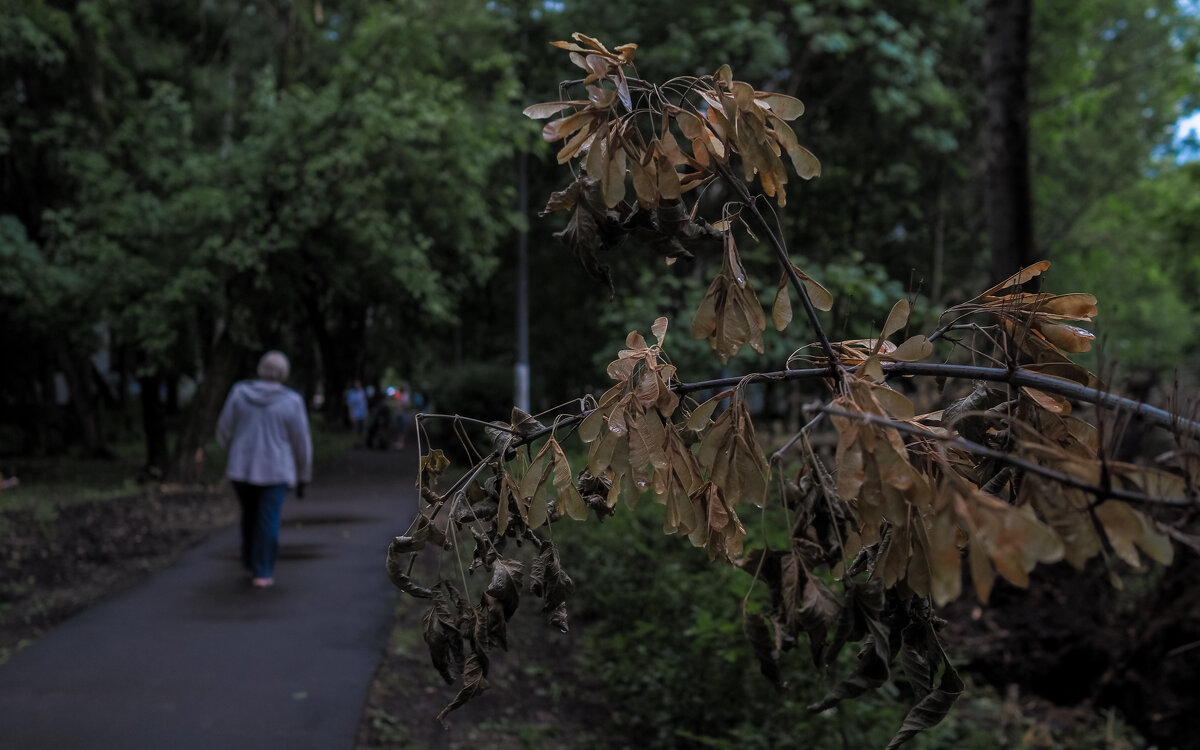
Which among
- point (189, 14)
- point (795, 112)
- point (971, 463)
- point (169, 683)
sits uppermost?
point (189, 14)

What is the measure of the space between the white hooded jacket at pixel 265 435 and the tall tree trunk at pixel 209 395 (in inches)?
339

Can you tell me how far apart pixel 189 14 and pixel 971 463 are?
71.7ft

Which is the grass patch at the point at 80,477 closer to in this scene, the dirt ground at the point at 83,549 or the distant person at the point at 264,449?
the dirt ground at the point at 83,549

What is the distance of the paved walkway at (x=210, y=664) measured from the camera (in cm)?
511

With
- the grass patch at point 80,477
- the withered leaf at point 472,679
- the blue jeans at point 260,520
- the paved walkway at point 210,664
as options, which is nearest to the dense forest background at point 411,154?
the grass patch at point 80,477

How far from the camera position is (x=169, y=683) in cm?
595

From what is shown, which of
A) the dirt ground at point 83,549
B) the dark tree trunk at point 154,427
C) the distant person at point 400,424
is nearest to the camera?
the dirt ground at point 83,549

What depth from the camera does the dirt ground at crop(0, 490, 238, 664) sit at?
7945 millimetres

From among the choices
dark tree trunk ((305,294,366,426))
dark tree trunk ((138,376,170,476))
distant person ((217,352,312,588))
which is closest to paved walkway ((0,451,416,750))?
distant person ((217,352,312,588))

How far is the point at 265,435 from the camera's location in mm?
8375

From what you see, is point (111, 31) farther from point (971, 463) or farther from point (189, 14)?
point (971, 463)

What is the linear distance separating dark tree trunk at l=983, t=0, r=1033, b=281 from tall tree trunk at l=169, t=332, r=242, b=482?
486 inches

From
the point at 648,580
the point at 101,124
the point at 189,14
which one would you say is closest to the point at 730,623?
the point at 648,580

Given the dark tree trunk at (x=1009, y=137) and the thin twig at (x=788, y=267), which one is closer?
the thin twig at (x=788, y=267)
